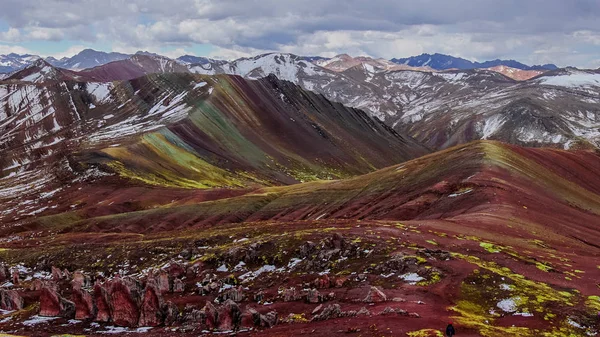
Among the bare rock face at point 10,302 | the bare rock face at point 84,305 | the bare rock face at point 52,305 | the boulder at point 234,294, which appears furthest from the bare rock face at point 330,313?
the bare rock face at point 10,302

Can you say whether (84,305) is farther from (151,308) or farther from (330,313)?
(330,313)

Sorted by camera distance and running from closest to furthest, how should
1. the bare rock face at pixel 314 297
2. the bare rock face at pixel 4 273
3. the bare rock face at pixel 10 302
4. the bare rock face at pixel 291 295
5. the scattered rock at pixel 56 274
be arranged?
the bare rock face at pixel 314 297 < the bare rock face at pixel 291 295 < the bare rock face at pixel 10 302 < the scattered rock at pixel 56 274 < the bare rock face at pixel 4 273

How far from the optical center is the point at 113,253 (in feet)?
248

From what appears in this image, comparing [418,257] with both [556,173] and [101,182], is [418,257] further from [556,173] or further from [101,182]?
[101,182]

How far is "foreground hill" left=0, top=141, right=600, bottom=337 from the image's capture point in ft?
128

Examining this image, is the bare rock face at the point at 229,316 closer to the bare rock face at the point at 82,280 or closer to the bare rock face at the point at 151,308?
the bare rock face at the point at 151,308

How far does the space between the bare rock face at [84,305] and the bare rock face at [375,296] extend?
26730 millimetres

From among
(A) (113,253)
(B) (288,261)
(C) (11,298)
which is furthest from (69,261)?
(B) (288,261)

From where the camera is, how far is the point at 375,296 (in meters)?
41.4

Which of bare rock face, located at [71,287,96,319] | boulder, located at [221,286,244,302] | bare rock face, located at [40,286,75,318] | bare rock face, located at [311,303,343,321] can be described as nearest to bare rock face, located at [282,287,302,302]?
boulder, located at [221,286,244,302]

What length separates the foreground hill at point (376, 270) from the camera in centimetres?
3903

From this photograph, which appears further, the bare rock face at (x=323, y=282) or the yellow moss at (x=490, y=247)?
the yellow moss at (x=490, y=247)

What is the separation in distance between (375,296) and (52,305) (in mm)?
32616

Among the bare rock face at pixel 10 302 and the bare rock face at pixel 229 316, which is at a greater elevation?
the bare rock face at pixel 229 316
